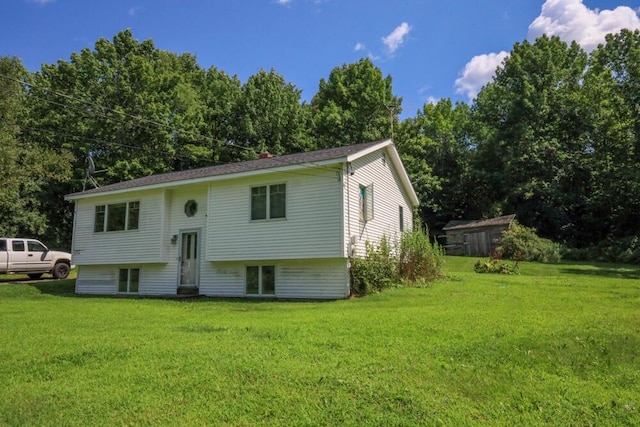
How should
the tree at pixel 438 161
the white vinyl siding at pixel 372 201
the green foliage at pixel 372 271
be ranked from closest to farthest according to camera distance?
1. the green foliage at pixel 372 271
2. the white vinyl siding at pixel 372 201
3. the tree at pixel 438 161

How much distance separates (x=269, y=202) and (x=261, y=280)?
257 cm

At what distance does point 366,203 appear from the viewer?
13.8 meters

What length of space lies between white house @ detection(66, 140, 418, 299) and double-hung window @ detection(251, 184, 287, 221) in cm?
3

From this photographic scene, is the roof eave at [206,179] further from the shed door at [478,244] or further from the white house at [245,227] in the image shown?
the shed door at [478,244]

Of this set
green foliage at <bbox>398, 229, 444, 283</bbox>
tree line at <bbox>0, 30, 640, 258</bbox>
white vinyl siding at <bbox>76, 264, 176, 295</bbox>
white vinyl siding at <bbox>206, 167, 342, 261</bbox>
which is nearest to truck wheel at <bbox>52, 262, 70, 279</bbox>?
white vinyl siding at <bbox>76, 264, 176, 295</bbox>

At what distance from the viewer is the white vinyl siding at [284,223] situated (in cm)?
1223

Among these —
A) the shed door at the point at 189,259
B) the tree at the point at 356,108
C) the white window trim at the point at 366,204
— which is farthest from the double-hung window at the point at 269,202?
the tree at the point at 356,108

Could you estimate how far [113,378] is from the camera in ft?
15.1

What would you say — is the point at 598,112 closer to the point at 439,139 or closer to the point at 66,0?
the point at 439,139

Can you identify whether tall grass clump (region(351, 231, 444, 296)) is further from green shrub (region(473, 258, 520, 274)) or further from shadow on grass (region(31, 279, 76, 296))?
shadow on grass (region(31, 279, 76, 296))

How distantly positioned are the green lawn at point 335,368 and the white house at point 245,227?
4.15m

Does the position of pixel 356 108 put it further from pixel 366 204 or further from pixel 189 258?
pixel 189 258

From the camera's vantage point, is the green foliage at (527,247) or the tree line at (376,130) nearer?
the green foliage at (527,247)

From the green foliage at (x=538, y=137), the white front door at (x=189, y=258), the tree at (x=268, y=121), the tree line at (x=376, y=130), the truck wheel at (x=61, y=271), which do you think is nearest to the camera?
the white front door at (x=189, y=258)
